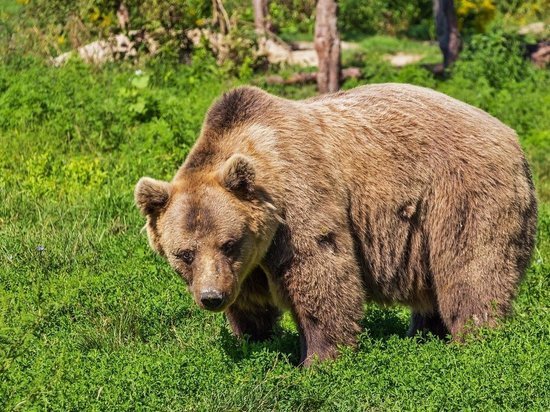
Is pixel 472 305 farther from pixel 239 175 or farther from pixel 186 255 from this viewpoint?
pixel 186 255

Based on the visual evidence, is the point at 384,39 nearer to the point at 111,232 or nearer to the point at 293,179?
the point at 111,232

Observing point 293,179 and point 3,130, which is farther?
point 3,130

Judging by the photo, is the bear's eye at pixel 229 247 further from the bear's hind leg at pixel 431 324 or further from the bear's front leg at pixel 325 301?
the bear's hind leg at pixel 431 324

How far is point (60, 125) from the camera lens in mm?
10859

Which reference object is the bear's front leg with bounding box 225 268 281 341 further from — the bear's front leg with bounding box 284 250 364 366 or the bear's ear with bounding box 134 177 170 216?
the bear's ear with bounding box 134 177 170 216

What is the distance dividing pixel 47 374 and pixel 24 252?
226 centimetres

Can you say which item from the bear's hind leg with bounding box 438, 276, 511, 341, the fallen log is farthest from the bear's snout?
the fallen log

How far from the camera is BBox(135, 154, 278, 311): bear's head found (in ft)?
19.2

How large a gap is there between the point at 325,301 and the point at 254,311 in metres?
0.62

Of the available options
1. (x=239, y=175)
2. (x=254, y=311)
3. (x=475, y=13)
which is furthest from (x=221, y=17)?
(x=239, y=175)

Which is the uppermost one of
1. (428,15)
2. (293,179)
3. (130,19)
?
(293,179)

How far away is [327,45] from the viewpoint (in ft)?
46.1

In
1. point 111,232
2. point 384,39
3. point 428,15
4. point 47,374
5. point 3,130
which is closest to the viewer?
point 47,374

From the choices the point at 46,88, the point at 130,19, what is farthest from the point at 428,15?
the point at 46,88
